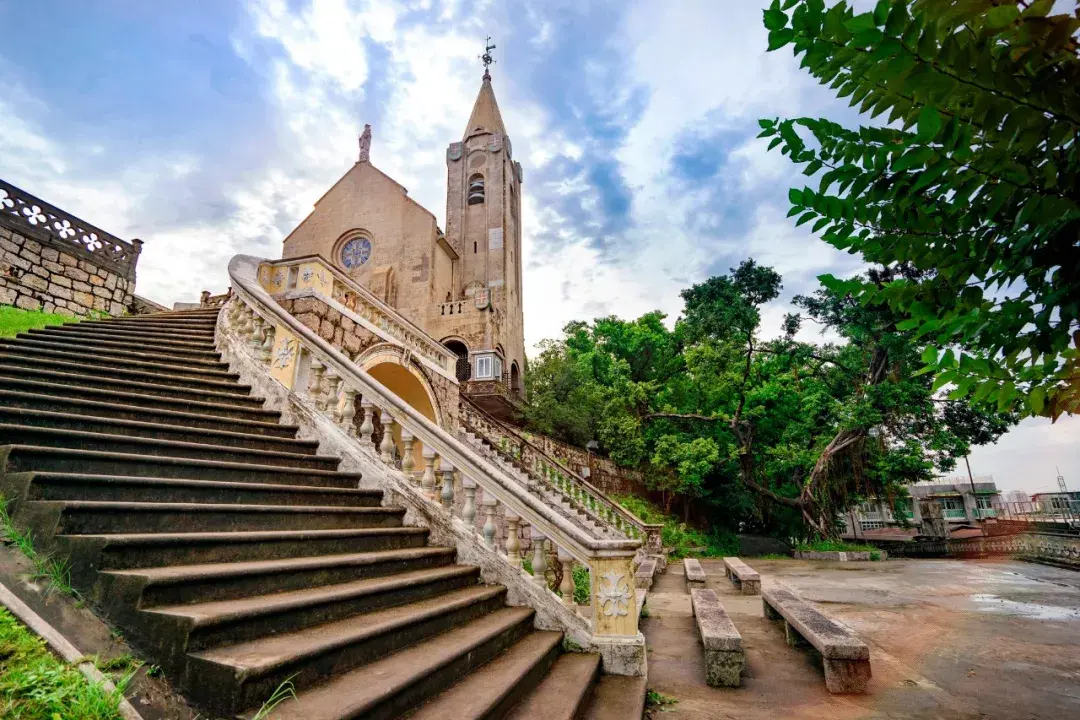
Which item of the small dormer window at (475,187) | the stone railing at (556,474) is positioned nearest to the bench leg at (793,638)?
the stone railing at (556,474)

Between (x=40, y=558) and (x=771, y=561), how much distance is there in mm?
16040

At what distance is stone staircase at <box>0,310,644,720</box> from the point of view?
233 cm

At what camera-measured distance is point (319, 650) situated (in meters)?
2.40

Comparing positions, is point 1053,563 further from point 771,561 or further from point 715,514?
point 715,514

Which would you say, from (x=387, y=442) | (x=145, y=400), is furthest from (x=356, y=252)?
(x=387, y=442)

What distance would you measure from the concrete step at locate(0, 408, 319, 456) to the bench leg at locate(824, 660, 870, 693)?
16.5 ft

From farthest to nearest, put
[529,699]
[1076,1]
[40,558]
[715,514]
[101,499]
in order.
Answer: [715,514] < [101,499] < [529,699] < [40,558] < [1076,1]

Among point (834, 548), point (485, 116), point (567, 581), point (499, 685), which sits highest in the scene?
point (485, 116)

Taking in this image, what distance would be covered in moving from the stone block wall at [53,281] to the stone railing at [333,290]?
7228 millimetres

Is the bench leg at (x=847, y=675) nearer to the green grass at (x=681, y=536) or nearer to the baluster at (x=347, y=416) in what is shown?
the baluster at (x=347, y=416)

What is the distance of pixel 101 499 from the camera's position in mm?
3215

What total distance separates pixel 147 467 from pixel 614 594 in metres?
3.74

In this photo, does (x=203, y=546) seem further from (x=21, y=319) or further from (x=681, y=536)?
(x=681, y=536)

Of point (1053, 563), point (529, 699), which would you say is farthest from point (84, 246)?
point (1053, 563)
